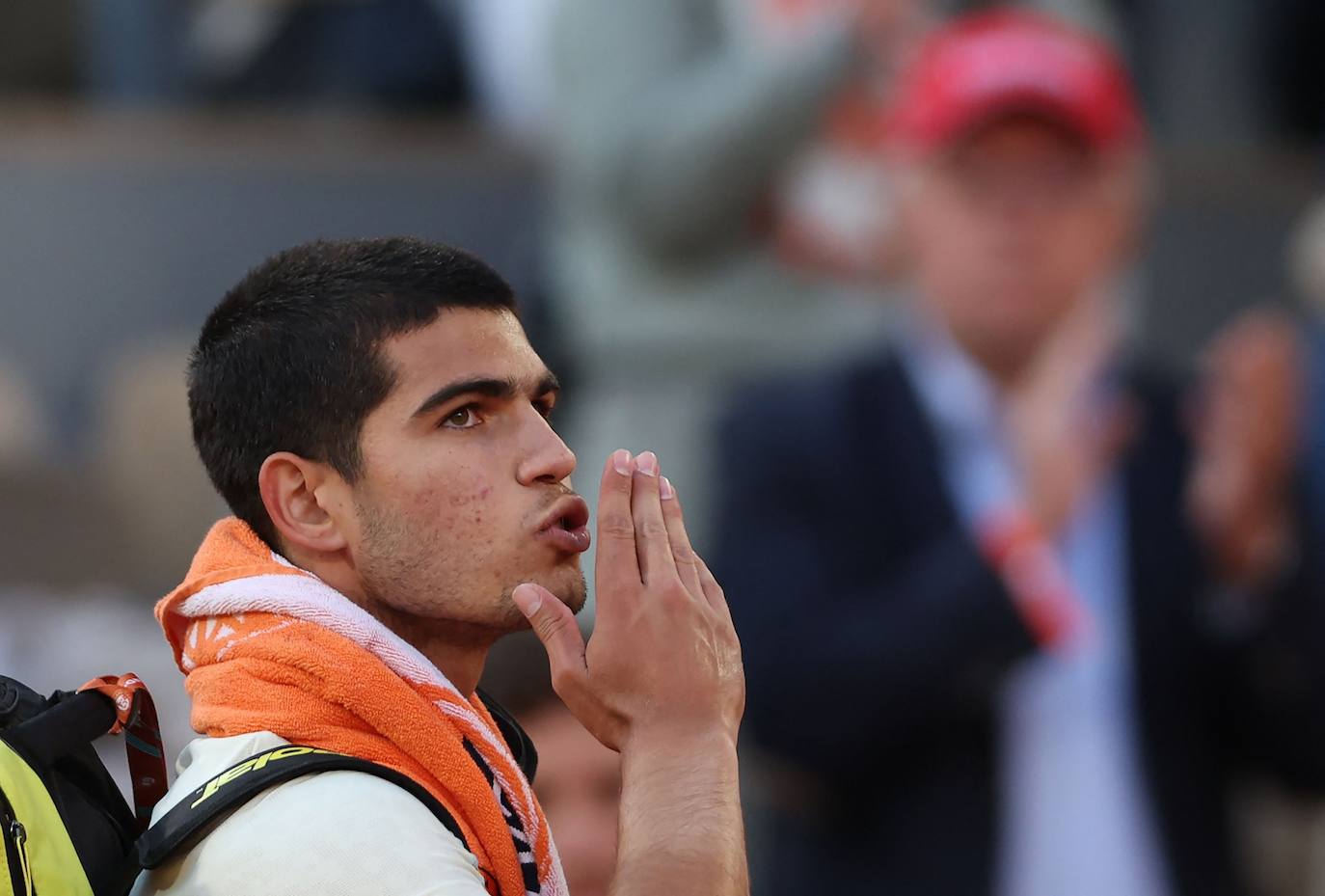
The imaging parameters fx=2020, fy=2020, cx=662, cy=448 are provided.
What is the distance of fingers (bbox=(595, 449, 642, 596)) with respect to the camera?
1863 mm

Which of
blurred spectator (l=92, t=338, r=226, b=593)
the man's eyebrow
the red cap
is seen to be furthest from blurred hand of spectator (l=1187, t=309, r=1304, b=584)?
the man's eyebrow

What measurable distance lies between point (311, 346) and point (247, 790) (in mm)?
400

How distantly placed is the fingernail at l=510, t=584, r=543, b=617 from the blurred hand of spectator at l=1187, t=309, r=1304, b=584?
2983 millimetres

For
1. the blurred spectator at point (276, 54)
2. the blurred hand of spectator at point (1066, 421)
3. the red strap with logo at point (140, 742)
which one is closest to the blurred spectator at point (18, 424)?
the blurred spectator at point (276, 54)

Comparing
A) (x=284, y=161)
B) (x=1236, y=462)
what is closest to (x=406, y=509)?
(x=1236, y=462)

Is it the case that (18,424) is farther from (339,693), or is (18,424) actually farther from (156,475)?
(339,693)

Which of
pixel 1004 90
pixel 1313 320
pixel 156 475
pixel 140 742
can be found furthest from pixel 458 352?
pixel 1313 320

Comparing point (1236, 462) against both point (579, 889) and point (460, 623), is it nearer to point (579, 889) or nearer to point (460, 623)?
point (579, 889)

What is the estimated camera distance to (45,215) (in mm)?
6113

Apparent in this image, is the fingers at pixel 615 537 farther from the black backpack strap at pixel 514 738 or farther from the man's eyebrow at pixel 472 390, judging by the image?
the black backpack strap at pixel 514 738

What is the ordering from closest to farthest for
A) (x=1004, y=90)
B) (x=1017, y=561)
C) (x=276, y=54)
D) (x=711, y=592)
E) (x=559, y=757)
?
(x=711, y=592) → (x=559, y=757) → (x=1017, y=561) → (x=1004, y=90) → (x=276, y=54)

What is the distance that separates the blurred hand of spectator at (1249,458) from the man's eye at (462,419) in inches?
117

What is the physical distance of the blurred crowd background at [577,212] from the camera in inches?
201

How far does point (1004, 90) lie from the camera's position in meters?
4.70
